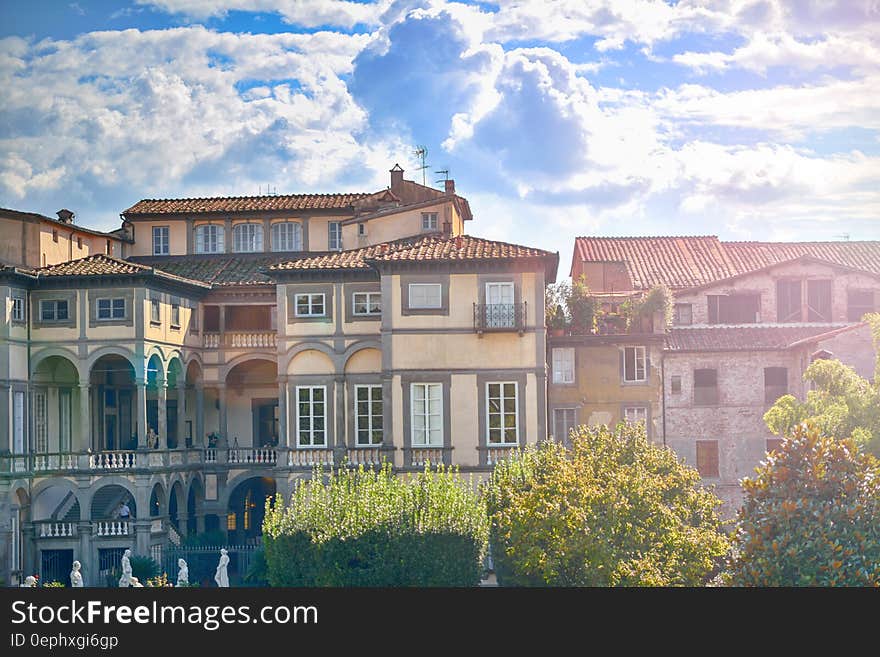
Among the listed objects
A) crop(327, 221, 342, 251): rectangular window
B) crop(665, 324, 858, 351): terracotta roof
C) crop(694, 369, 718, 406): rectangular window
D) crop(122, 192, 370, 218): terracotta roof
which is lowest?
crop(694, 369, 718, 406): rectangular window

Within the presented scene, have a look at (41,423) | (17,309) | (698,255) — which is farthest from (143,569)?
(698,255)

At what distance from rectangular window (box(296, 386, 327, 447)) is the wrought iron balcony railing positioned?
4.82 metres

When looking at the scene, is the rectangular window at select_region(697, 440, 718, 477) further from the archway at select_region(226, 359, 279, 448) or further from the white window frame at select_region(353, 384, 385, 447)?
the archway at select_region(226, 359, 279, 448)

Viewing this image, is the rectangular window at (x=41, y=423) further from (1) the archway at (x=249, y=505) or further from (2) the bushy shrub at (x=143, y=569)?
(1) the archway at (x=249, y=505)

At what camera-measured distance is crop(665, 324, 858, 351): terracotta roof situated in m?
34.5

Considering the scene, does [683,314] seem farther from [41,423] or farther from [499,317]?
[41,423]

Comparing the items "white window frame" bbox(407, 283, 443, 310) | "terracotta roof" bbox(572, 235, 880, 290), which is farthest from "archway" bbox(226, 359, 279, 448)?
"terracotta roof" bbox(572, 235, 880, 290)

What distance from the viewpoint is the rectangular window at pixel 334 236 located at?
38906mm

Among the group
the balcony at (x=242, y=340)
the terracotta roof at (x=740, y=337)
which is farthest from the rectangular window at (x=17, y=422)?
the terracotta roof at (x=740, y=337)

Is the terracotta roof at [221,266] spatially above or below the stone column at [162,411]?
above

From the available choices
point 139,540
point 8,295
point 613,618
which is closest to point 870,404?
point 613,618

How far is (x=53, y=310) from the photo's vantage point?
112ft

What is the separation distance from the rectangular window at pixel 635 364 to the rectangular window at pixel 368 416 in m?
7.27

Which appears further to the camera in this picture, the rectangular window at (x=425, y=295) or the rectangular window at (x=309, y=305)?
the rectangular window at (x=309, y=305)
